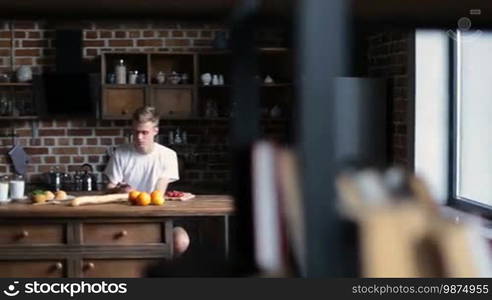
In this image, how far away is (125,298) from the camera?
463mm

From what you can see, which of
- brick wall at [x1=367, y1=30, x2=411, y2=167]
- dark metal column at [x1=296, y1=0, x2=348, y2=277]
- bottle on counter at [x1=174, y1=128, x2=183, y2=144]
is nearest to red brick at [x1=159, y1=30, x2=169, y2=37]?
bottle on counter at [x1=174, y1=128, x2=183, y2=144]

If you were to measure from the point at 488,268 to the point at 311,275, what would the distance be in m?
0.08

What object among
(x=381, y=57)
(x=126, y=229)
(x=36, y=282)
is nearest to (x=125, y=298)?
(x=36, y=282)

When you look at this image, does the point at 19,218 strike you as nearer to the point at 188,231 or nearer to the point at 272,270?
the point at 188,231

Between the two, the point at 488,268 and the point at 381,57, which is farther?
the point at 381,57

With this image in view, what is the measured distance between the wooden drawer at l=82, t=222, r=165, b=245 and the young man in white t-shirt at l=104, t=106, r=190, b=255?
0.81ft

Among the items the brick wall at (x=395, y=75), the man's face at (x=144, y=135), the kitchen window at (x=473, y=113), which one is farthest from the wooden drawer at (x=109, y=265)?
the kitchen window at (x=473, y=113)

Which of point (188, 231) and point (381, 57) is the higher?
point (381, 57)

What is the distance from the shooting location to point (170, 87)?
3293 millimetres

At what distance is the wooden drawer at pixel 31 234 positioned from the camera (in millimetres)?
2107

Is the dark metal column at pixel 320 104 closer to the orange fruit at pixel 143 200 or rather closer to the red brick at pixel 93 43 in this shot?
the orange fruit at pixel 143 200

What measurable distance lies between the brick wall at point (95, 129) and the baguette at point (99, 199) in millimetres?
1174

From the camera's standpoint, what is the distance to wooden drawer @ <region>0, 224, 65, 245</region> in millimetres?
2107

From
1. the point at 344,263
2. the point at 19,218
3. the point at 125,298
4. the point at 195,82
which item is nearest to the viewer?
the point at 344,263
